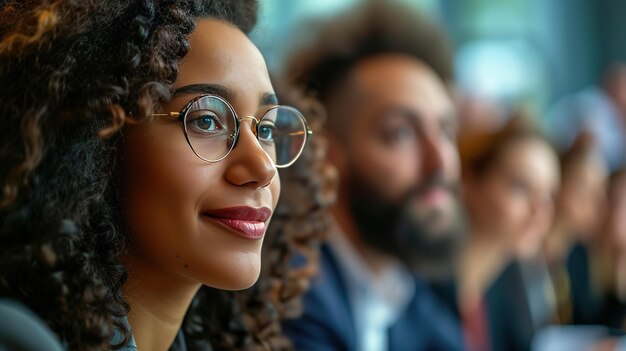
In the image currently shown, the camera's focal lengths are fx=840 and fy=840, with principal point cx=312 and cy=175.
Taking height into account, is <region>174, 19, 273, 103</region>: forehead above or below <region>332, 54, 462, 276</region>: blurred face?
above

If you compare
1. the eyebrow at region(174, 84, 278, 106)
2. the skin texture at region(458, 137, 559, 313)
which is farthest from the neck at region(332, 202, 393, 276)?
the eyebrow at region(174, 84, 278, 106)

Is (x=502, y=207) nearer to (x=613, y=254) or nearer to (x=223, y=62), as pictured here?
(x=613, y=254)

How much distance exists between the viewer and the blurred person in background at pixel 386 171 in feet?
5.85

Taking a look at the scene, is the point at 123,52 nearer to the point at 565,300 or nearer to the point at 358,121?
the point at 358,121

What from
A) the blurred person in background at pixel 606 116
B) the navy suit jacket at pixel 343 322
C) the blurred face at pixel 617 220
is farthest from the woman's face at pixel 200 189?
the blurred person in background at pixel 606 116

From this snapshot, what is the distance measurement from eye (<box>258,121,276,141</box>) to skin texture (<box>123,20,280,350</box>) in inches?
0.9

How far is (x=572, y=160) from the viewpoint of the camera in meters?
2.75

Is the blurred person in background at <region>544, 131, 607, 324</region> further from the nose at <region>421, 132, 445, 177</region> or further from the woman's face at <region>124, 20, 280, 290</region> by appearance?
the woman's face at <region>124, 20, 280, 290</region>

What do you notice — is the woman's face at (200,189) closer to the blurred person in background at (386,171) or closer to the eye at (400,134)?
the blurred person in background at (386,171)

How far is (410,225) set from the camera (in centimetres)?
183

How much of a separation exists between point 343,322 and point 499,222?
733 millimetres

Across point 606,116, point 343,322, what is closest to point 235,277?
point 343,322

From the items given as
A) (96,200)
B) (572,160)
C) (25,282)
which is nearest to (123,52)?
(96,200)

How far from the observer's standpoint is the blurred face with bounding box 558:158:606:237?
8.91 ft
